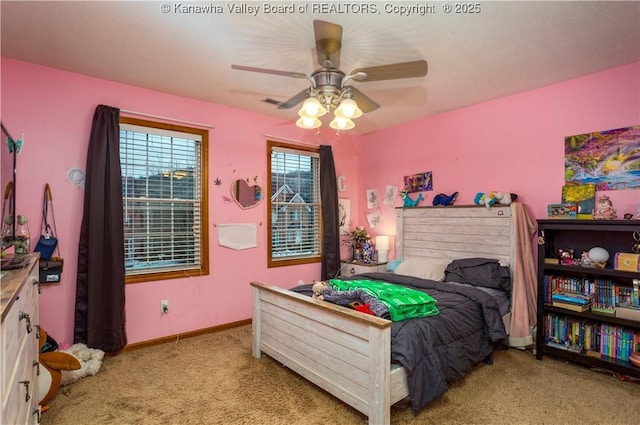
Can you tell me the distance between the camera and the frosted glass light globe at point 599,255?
267 centimetres

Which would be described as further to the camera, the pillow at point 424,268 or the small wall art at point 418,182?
the small wall art at point 418,182

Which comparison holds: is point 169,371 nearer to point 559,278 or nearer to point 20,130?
point 20,130

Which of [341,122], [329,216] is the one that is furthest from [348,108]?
[329,216]

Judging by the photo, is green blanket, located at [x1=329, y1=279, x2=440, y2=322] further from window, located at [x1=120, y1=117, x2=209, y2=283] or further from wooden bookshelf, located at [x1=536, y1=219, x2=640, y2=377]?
window, located at [x1=120, y1=117, x2=209, y2=283]

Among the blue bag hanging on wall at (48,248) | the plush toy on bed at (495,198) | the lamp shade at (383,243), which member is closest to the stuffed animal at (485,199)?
the plush toy on bed at (495,198)

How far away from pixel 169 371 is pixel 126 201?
1.59 m

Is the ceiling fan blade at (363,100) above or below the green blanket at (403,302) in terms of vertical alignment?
above

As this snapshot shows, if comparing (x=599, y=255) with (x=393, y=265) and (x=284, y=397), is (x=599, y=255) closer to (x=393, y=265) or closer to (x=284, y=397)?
(x=393, y=265)

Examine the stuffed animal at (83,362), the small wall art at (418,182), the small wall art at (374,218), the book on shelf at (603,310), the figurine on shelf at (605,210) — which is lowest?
the stuffed animal at (83,362)

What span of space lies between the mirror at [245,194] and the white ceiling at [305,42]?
1.08 m

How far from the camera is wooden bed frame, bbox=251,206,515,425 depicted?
6.20 feet

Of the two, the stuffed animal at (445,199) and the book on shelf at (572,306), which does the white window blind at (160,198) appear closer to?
the stuffed animal at (445,199)

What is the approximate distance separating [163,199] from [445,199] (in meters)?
3.04

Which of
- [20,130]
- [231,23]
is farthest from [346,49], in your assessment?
[20,130]
